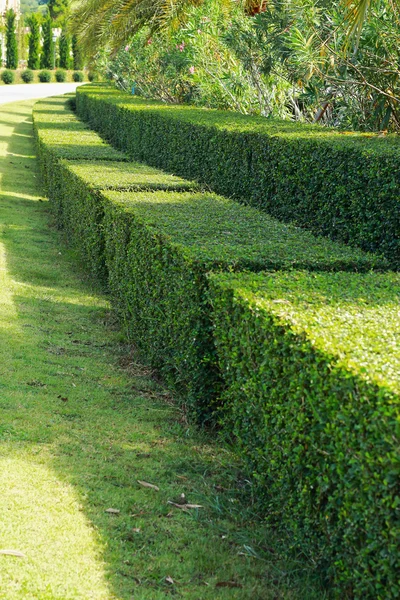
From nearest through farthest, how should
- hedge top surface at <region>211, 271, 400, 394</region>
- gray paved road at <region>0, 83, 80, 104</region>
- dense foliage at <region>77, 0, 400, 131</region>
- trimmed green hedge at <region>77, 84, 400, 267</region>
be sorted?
hedge top surface at <region>211, 271, 400, 394</region>, trimmed green hedge at <region>77, 84, 400, 267</region>, dense foliage at <region>77, 0, 400, 131</region>, gray paved road at <region>0, 83, 80, 104</region>

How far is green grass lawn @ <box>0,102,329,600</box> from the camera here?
3023mm

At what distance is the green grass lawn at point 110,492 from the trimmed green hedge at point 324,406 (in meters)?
0.27

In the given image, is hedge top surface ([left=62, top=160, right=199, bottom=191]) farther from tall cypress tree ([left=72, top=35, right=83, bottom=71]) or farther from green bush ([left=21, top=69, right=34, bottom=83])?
green bush ([left=21, top=69, right=34, bottom=83])

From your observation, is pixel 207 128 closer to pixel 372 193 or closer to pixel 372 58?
pixel 372 58

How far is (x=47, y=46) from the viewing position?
197 ft

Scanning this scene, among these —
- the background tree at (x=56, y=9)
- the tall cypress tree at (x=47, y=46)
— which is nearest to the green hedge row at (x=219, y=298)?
the tall cypress tree at (x=47, y=46)

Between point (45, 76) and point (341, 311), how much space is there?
57.7m

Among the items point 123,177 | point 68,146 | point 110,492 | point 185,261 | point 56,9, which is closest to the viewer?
point 110,492

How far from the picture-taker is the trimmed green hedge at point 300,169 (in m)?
5.45

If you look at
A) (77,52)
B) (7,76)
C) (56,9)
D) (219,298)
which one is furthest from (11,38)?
(219,298)

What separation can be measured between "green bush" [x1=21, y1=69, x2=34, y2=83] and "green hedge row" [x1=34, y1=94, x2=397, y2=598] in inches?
2017

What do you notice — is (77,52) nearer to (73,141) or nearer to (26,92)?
(26,92)

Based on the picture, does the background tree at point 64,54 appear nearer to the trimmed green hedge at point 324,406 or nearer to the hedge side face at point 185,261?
the hedge side face at point 185,261

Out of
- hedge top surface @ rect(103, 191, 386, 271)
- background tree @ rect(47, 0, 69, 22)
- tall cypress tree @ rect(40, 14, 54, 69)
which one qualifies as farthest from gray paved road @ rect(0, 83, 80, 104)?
hedge top surface @ rect(103, 191, 386, 271)
